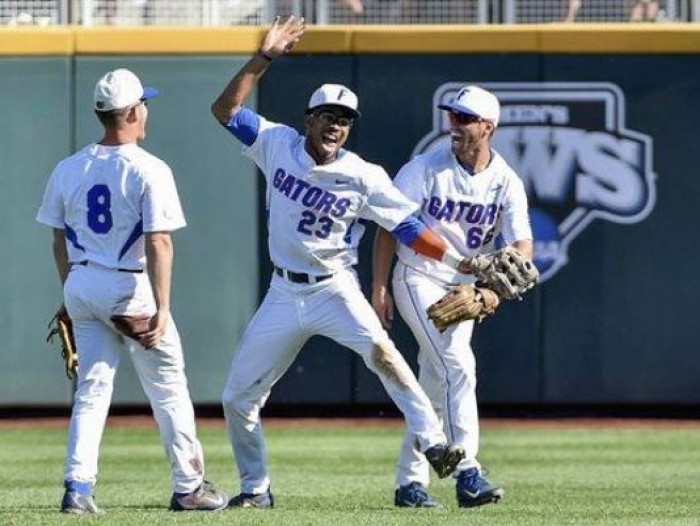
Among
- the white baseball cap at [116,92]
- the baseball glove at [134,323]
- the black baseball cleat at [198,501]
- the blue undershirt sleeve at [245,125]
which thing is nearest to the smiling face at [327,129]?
the blue undershirt sleeve at [245,125]

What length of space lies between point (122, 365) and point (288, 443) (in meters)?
2.13

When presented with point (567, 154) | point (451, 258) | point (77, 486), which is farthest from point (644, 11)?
→ point (77, 486)

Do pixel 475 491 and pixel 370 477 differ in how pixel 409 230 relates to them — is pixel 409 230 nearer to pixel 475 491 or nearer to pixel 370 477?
pixel 475 491

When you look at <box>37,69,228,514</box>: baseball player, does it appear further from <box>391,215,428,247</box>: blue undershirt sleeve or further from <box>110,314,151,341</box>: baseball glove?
<box>391,215,428,247</box>: blue undershirt sleeve

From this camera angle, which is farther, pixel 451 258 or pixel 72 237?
pixel 451 258

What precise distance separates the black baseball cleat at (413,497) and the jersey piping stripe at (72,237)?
201 cm

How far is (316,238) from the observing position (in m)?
8.75

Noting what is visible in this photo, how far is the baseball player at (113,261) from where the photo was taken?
825 cm

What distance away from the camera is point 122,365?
15.5m

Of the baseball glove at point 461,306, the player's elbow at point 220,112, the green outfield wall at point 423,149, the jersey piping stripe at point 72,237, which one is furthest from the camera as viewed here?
the green outfield wall at point 423,149

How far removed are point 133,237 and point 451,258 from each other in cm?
149

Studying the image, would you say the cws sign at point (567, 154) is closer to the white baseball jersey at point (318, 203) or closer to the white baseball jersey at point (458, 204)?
the white baseball jersey at point (458, 204)

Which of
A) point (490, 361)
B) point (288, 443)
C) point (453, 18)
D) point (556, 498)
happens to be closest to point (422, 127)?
point (453, 18)

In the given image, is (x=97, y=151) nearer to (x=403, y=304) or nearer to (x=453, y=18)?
(x=403, y=304)
